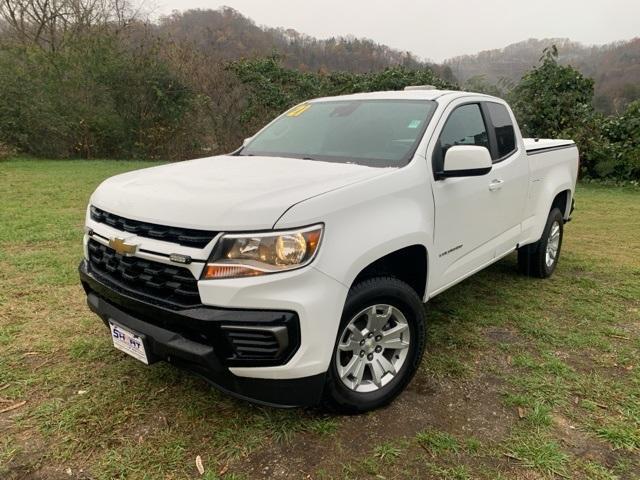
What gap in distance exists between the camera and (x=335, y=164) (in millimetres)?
2943

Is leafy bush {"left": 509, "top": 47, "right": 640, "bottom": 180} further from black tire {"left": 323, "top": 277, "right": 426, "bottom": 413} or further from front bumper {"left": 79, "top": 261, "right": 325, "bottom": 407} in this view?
front bumper {"left": 79, "top": 261, "right": 325, "bottom": 407}

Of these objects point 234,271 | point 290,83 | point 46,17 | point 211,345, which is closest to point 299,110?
point 234,271

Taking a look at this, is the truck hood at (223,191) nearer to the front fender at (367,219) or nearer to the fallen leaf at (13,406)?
the front fender at (367,219)

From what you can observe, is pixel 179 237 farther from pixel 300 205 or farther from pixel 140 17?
pixel 140 17

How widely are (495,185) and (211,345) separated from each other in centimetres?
243

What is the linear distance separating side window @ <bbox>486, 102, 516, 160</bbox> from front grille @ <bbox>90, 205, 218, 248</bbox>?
264 cm

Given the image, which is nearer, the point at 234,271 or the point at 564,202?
the point at 234,271

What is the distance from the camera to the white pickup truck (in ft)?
7.02


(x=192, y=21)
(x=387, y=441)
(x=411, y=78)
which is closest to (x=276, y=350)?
(x=387, y=441)

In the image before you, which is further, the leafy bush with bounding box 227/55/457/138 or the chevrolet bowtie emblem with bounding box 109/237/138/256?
the leafy bush with bounding box 227/55/457/138

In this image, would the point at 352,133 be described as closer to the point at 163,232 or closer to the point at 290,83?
the point at 163,232

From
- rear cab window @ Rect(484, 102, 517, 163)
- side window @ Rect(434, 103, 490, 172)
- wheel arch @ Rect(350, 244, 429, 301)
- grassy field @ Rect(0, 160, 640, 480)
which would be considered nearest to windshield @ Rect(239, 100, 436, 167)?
side window @ Rect(434, 103, 490, 172)

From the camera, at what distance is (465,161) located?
292 cm

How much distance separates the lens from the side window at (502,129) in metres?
3.99
